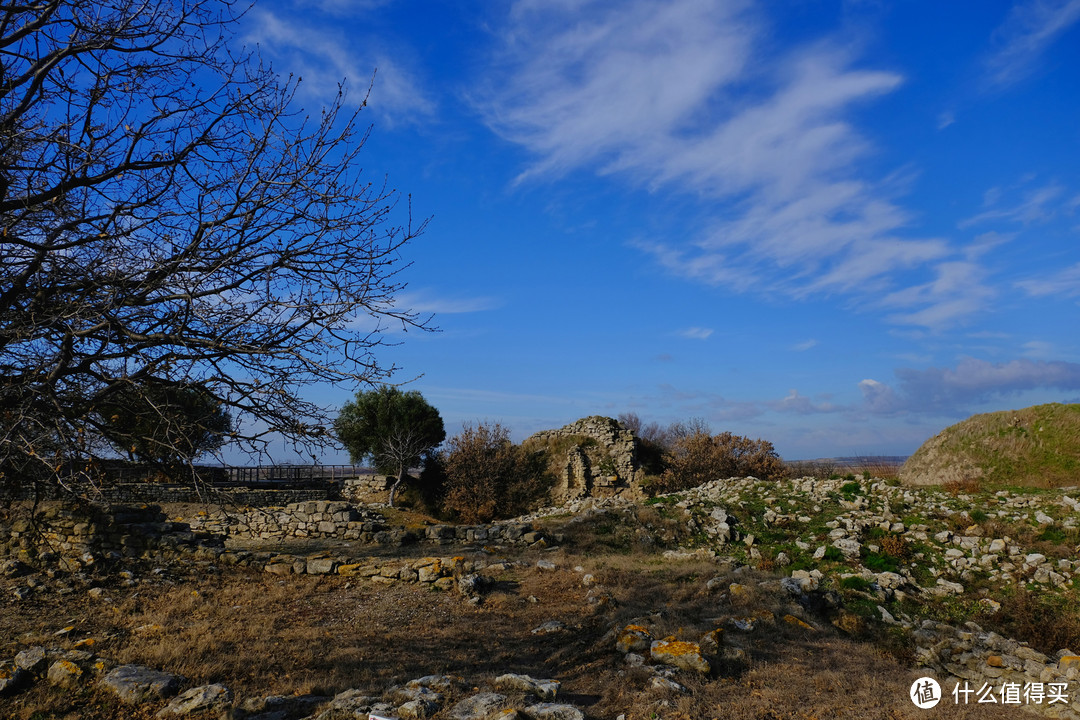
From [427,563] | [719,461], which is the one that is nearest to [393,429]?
[719,461]

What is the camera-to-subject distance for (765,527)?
13.3 m

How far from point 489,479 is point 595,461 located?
4582 mm

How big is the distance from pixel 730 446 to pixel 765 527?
9206 mm

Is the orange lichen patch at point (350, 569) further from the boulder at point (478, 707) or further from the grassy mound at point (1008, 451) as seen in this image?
the grassy mound at point (1008, 451)

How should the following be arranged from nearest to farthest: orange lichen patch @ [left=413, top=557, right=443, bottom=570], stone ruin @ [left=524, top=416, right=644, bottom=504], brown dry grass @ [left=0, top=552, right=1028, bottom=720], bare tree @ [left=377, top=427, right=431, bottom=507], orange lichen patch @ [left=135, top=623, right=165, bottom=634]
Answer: brown dry grass @ [left=0, top=552, right=1028, bottom=720]
orange lichen patch @ [left=135, top=623, right=165, bottom=634]
orange lichen patch @ [left=413, top=557, right=443, bottom=570]
stone ruin @ [left=524, top=416, right=644, bottom=504]
bare tree @ [left=377, top=427, right=431, bottom=507]

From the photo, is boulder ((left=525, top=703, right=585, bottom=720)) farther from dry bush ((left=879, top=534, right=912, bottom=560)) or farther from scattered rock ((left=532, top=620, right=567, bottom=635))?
dry bush ((left=879, top=534, right=912, bottom=560))

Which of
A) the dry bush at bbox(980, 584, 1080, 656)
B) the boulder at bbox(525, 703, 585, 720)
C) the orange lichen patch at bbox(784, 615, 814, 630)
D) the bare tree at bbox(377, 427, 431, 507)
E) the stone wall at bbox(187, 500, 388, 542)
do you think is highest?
the bare tree at bbox(377, 427, 431, 507)

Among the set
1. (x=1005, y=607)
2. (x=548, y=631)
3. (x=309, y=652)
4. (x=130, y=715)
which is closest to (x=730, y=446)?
(x=1005, y=607)

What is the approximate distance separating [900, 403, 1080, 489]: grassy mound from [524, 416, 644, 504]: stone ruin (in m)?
10.3

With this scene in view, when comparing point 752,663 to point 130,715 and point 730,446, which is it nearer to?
point 130,715

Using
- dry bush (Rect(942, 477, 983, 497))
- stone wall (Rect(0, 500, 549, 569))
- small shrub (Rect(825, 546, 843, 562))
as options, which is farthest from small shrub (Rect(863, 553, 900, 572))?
stone wall (Rect(0, 500, 549, 569))

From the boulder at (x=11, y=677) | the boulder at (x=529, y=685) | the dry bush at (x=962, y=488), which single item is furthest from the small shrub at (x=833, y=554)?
the boulder at (x=11, y=677)

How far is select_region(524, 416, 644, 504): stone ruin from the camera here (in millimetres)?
25141

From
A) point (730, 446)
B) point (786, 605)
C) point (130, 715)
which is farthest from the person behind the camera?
point (730, 446)
